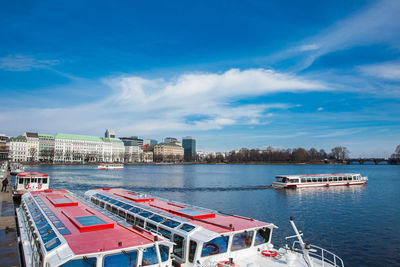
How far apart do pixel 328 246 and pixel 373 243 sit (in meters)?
4.61

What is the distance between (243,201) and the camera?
1838 inches

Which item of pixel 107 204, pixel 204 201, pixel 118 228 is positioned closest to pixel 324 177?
pixel 204 201

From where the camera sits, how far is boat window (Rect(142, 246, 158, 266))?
10741 mm

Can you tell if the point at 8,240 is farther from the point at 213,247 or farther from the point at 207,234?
the point at 213,247

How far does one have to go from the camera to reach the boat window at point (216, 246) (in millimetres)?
13380

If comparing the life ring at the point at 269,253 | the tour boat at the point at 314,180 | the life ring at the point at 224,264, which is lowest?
the tour boat at the point at 314,180

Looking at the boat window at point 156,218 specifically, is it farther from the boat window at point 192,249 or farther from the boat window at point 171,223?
the boat window at point 192,249

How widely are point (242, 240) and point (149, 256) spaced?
5414 mm

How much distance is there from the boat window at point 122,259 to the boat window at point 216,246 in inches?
156

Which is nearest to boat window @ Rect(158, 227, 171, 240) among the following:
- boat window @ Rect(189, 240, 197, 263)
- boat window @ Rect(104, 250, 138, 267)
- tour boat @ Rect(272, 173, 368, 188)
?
boat window @ Rect(189, 240, 197, 263)

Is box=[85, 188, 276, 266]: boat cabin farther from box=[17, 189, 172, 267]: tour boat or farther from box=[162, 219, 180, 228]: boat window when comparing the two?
box=[17, 189, 172, 267]: tour boat

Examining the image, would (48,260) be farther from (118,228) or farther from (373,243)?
(373,243)

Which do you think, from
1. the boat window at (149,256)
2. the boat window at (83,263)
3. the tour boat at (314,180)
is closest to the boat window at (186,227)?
the boat window at (149,256)

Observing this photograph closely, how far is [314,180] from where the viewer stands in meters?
71.5
